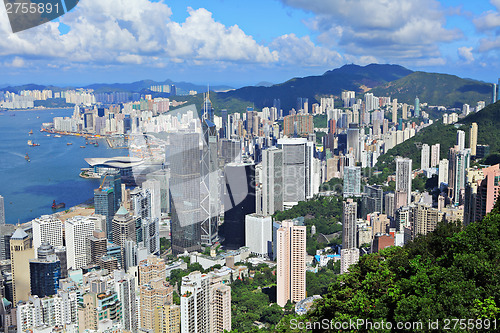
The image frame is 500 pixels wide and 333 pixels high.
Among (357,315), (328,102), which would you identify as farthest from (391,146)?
(357,315)

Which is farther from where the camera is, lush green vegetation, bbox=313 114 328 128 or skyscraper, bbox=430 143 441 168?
lush green vegetation, bbox=313 114 328 128

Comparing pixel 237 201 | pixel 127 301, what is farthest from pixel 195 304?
pixel 237 201

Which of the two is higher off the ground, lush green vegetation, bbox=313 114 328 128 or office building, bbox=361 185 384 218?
lush green vegetation, bbox=313 114 328 128

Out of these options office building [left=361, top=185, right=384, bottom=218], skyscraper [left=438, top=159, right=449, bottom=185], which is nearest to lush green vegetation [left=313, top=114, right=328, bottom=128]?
skyscraper [left=438, top=159, right=449, bottom=185]

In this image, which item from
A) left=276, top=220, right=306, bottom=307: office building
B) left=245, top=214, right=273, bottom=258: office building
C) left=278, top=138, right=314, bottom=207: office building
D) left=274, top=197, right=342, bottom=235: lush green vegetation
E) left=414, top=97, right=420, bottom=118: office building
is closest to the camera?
left=276, top=220, right=306, bottom=307: office building

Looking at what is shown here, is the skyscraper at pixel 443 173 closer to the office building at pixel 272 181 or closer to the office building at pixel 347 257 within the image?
the office building at pixel 272 181

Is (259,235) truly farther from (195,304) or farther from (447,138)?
(447,138)

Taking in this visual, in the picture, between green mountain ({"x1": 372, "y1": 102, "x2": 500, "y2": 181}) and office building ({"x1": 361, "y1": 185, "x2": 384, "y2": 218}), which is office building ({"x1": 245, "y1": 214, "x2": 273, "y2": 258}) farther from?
green mountain ({"x1": 372, "y1": 102, "x2": 500, "y2": 181})

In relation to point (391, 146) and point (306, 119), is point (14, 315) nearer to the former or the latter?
point (391, 146)
